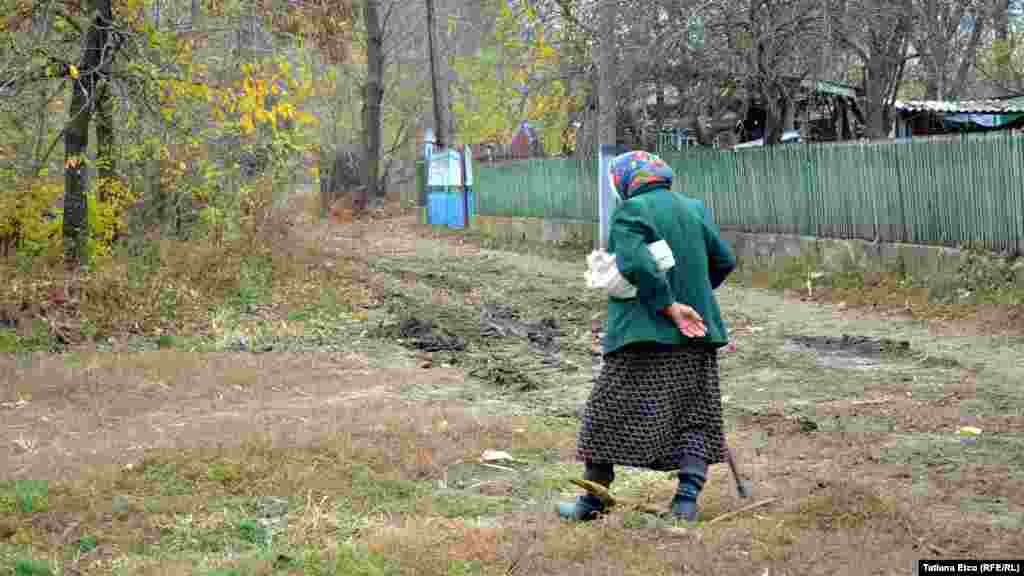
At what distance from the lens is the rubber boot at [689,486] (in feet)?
17.2

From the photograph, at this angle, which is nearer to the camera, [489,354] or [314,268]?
[489,354]

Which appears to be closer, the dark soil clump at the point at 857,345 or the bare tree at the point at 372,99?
Answer: the dark soil clump at the point at 857,345

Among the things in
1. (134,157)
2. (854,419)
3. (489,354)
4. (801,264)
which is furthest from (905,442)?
(134,157)

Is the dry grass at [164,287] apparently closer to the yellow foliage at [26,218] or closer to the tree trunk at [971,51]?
the yellow foliage at [26,218]

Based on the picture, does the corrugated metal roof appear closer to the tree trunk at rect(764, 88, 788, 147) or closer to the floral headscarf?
the tree trunk at rect(764, 88, 788, 147)

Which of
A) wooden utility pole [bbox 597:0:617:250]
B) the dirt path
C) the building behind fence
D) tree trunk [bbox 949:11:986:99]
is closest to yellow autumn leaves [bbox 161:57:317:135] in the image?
the dirt path

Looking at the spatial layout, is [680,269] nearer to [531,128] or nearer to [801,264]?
[801,264]

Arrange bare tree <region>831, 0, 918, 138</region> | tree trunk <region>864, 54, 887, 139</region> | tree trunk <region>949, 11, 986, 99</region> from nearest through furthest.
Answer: bare tree <region>831, 0, 918, 138</region>, tree trunk <region>864, 54, 887, 139</region>, tree trunk <region>949, 11, 986, 99</region>

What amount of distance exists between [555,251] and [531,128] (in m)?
10.1

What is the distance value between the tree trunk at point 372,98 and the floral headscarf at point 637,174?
95.2ft

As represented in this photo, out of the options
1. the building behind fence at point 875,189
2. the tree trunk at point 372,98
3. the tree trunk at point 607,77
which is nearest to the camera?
the building behind fence at point 875,189

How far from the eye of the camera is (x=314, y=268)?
17.2m

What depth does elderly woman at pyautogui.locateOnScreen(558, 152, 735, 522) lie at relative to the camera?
527 cm

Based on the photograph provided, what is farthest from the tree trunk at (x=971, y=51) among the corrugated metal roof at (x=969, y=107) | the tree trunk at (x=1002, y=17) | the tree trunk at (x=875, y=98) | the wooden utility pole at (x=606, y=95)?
the wooden utility pole at (x=606, y=95)
